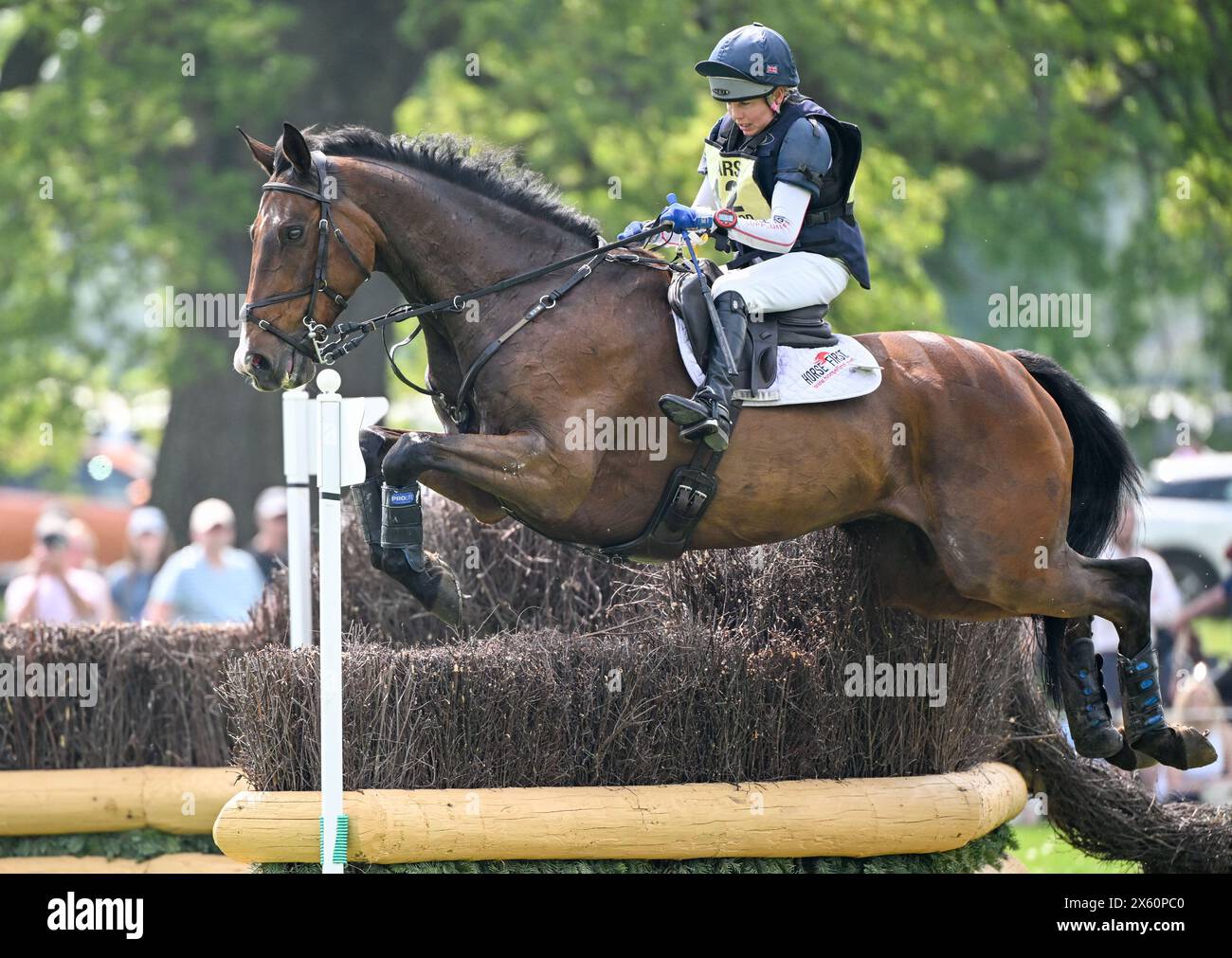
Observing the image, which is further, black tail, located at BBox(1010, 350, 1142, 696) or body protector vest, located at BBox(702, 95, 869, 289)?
black tail, located at BBox(1010, 350, 1142, 696)

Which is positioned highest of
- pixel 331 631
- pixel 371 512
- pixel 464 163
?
pixel 464 163

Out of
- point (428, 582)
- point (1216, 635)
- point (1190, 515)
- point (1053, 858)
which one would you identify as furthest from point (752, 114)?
point (1190, 515)

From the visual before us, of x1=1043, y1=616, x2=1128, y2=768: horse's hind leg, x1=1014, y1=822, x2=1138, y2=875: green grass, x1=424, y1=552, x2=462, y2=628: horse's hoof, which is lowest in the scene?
x1=1014, y1=822, x2=1138, y2=875: green grass

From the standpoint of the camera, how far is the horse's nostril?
5511 millimetres

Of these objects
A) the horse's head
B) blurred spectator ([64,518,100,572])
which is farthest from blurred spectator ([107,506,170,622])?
the horse's head

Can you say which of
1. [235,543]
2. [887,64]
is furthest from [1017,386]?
[235,543]

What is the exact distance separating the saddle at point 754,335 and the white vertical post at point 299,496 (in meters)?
1.76

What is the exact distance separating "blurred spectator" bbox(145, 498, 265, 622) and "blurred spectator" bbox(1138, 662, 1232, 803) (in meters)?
5.81

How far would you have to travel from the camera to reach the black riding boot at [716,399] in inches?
219

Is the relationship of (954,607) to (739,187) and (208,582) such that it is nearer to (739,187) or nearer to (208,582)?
(739,187)

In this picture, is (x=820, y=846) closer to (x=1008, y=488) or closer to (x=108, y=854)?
(x=1008, y=488)

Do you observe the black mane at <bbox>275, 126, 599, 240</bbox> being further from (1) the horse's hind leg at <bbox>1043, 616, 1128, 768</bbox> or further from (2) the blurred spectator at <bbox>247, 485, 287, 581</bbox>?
(2) the blurred spectator at <bbox>247, 485, 287, 581</bbox>

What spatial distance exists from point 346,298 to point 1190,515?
1627 cm

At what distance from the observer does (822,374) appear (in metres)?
5.94
